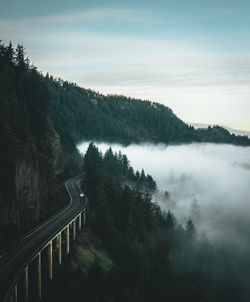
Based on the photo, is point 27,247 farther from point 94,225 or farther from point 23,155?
point 94,225

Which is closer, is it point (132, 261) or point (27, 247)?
point (27, 247)

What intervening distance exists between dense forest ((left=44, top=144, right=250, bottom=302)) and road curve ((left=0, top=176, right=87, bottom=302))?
16.6ft

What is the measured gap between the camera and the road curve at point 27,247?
75.6 ft

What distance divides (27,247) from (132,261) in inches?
784

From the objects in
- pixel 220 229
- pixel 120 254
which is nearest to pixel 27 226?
pixel 120 254

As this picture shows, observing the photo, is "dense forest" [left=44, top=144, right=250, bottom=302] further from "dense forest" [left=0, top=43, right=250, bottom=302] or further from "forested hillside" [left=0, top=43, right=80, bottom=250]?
"forested hillside" [left=0, top=43, right=80, bottom=250]

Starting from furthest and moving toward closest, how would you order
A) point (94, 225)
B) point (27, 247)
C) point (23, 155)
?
point (94, 225) < point (23, 155) < point (27, 247)

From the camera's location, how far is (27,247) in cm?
2877

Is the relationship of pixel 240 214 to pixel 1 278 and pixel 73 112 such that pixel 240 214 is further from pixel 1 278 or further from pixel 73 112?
pixel 1 278

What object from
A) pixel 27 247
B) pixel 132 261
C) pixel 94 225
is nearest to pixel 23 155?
pixel 27 247

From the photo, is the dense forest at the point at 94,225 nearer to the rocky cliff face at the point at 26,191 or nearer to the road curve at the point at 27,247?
the rocky cliff face at the point at 26,191

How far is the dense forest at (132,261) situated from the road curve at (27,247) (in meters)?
5.05

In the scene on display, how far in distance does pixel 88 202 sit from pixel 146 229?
593 inches

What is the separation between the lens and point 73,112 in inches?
7249
